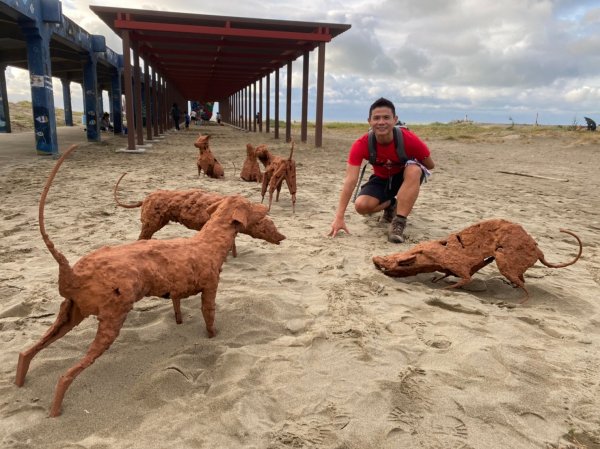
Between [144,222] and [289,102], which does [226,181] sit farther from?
[289,102]

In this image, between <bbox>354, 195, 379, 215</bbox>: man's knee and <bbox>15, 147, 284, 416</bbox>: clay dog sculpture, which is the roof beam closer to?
<bbox>354, 195, 379, 215</bbox>: man's knee

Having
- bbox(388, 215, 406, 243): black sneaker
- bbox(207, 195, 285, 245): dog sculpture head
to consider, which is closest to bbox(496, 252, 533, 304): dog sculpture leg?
bbox(388, 215, 406, 243): black sneaker

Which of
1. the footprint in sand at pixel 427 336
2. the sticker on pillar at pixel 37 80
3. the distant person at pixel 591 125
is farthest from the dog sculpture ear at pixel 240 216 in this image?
the distant person at pixel 591 125

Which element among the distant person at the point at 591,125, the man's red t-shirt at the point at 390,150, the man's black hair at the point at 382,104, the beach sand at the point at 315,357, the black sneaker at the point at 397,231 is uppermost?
the distant person at the point at 591,125

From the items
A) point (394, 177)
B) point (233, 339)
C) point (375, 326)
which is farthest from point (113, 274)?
point (394, 177)

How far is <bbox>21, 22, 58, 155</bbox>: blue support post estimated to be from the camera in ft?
34.1

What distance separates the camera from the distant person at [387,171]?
438 cm

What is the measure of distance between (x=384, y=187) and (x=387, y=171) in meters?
0.22

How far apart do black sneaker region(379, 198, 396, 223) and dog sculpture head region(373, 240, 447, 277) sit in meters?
1.94

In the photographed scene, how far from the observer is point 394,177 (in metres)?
5.12

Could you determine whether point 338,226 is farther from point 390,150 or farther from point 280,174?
point 280,174

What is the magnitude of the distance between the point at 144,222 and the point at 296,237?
1.66 m

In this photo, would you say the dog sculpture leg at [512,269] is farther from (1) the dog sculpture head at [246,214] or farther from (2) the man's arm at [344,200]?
(1) the dog sculpture head at [246,214]

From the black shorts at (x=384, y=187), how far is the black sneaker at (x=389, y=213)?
0.51 feet
